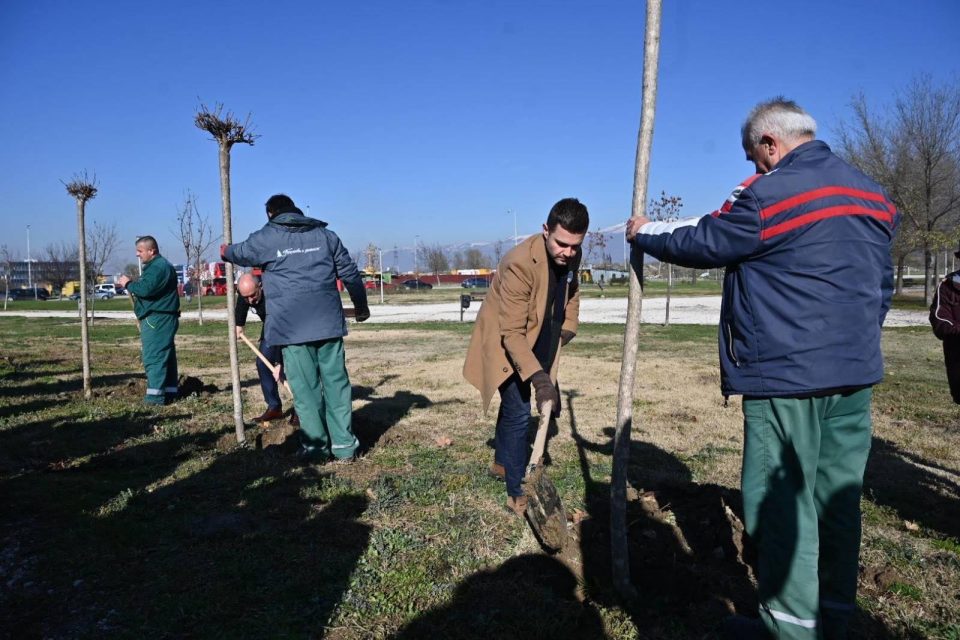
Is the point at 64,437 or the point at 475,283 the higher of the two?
the point at 475,283

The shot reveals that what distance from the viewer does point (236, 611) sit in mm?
2924

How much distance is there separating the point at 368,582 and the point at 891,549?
2.76m

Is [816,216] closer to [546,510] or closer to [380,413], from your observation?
[546,510]

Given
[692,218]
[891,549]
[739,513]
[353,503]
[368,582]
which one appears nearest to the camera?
[692,218]

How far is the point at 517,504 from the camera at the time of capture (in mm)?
4098

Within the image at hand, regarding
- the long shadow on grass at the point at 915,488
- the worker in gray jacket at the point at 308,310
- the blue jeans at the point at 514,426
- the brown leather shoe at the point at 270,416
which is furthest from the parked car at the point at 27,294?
the long shadow on grass at the point at 915,488

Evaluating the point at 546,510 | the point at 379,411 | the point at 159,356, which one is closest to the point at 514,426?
the point at 546,510

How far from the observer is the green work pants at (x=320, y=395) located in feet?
17.1

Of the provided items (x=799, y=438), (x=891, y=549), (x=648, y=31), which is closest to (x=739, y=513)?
(x=891, y=549)

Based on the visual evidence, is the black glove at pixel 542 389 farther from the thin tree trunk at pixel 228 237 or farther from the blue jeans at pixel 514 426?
the thin tree trunk at pixel 228 237

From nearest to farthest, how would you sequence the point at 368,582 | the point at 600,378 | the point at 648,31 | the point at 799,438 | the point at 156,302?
1. the point at 799,438
2. the point at 648,31
3. the point at 368,582
4. the point at 156,302
5. the point at 600,378

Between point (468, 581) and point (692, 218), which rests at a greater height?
point (692, 218)

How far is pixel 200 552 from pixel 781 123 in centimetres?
343

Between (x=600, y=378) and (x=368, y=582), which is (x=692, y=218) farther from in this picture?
(x=600, y=378)
